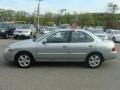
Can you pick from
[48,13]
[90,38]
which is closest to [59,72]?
[90,38]

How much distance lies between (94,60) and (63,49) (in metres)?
1.25

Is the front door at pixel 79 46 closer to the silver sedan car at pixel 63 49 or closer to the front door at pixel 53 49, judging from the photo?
the silver sedan car at pixel 63 49

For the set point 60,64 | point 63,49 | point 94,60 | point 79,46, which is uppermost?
point 79,46

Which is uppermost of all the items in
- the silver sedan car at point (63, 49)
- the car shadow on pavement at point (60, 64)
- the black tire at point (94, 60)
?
the silver sedan car at point (63, 49)

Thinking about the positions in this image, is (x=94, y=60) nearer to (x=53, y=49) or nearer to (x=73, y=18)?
(x=53, y=49)

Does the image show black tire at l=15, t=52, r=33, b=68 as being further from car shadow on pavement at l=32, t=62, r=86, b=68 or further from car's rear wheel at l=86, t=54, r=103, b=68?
car's rear wheel at l=86, t=54, r=103, b=68

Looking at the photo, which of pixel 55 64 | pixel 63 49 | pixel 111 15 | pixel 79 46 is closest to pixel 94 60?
pixel 79 46

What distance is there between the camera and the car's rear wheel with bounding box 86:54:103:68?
9.89 meters

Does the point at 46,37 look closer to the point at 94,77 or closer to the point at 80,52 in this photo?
the point at 80,52

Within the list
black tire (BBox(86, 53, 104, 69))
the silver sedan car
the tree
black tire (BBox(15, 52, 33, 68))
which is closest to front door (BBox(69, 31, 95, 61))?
the silver sedan car

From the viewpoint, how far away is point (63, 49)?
31.9 ft

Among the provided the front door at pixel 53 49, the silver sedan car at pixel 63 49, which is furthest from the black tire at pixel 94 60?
the front door at pixel 53 49

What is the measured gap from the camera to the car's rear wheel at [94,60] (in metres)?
9.89

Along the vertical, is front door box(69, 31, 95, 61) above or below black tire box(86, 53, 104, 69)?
above
